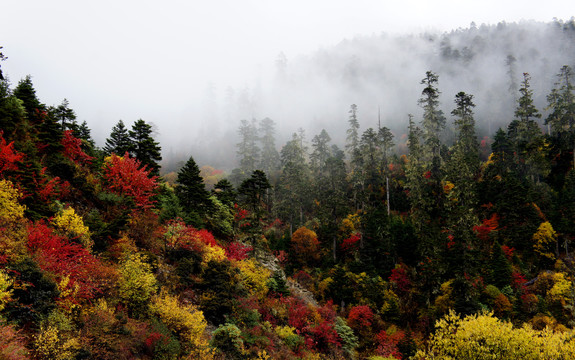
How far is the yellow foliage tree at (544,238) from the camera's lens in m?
38.1

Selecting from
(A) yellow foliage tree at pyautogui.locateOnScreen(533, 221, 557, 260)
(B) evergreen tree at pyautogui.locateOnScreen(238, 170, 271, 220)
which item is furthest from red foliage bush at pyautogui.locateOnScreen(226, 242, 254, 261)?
(A) yellow foliage tree at pyautogui.locateOnScreen(533, 221, 557, 260)

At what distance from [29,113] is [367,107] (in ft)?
347

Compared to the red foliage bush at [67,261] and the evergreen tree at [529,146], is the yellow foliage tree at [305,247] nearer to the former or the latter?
the red foliage bush at [67,261]

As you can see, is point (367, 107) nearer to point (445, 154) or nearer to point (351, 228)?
point (445, 154)

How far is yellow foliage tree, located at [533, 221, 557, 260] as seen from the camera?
38.1 meters

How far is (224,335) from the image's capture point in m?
20.6

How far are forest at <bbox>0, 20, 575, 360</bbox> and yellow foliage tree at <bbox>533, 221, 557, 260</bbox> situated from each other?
0.52ft

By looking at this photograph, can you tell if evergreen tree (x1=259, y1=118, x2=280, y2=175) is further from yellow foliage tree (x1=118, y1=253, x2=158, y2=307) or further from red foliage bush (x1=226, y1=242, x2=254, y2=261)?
yellow foliage tree (x1=118, y1=253, x2=158, y2=307)

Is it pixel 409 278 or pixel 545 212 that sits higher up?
pixel 545 212

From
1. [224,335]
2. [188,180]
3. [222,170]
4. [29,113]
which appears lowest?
[224,335]

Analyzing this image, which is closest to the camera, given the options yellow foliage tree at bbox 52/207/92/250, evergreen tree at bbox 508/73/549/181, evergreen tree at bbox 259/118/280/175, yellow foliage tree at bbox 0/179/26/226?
yellow foliage tree at bbox 0/179/26/226

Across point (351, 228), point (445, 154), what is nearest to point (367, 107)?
point (445, 154)

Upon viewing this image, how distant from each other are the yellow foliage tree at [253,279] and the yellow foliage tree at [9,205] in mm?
17246

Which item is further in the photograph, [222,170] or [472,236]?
[222,170]
